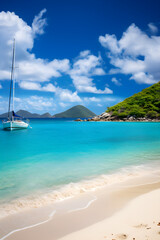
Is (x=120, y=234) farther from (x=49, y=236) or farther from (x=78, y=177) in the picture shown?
(x=78, y=177)

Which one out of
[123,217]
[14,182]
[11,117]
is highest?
[11,117]

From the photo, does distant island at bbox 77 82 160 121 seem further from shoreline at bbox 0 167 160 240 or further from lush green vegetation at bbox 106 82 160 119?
shoreline at bbox 0 167 160 240

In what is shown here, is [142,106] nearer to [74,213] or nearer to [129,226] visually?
[74,213]

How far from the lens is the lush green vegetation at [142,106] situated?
80.6 m

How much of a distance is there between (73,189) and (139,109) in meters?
83.7

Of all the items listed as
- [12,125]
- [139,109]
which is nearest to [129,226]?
[12,125]

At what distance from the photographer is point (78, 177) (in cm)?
728

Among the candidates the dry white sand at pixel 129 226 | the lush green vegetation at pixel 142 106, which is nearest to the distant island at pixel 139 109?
the lush green vegetation at pixel 142 106

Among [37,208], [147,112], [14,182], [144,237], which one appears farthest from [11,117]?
[147,112]

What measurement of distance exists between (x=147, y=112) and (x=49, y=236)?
8486cm

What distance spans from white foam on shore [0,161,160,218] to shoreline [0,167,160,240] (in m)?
0.28

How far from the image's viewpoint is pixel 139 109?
8381 centimetres

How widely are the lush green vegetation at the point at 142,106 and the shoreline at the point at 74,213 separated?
79954mm

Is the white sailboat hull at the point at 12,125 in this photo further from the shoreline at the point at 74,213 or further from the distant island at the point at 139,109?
the distant island at the point at 139,109
